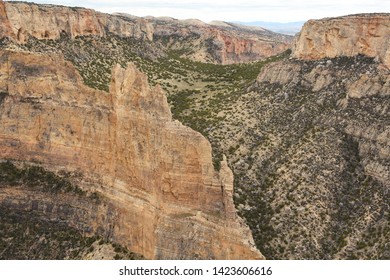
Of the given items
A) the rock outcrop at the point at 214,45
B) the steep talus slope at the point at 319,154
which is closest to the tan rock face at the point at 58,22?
the rock outcrop at the point at 214,45

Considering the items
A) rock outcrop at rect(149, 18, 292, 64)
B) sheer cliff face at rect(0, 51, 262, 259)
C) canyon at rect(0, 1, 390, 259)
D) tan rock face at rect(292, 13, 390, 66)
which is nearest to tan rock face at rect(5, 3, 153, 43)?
sheer cliff face at rect(0, 51, 262, 259)

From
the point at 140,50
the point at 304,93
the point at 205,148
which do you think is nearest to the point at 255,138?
the point at 304,93

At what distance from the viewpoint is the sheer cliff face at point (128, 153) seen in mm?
38062

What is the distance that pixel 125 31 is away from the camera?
115000 millimetres

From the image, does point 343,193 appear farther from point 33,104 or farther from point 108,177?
point 33,104

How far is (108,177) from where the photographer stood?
1826 inches

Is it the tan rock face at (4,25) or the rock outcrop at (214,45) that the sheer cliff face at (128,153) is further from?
the rock outcrop at (214,45)

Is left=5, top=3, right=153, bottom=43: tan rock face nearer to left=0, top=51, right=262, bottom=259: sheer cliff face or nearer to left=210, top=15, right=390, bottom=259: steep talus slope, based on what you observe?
left=0, top=51, right=262, bottom=259: sheer cliff face

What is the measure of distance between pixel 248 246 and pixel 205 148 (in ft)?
25.2

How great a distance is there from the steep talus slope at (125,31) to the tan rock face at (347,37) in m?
45.0

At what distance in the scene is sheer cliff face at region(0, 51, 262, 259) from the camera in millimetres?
38062

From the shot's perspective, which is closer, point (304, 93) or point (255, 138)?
point (255, 138)

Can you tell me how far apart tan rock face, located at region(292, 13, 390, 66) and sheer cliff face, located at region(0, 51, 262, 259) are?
26028 millimetres

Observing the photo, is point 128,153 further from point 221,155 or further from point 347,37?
point 347,37
